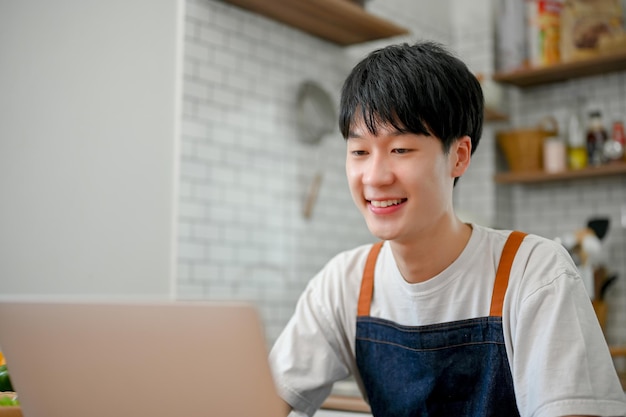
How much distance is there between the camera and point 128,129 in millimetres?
2902

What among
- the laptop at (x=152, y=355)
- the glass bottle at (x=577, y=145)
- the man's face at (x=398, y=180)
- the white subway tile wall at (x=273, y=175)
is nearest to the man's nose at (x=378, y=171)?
the man's face at (x=398, y=180)

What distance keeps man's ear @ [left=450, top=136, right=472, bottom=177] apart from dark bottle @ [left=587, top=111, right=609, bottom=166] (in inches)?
108

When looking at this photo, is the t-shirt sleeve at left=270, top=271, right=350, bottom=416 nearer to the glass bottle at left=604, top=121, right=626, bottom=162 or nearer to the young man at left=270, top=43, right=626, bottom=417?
the young man at left=270, top=43, right=626, bottom=417

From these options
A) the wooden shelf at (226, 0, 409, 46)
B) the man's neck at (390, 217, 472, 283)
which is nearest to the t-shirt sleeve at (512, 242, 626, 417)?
the man's neck at (390, 217, 472, 283)

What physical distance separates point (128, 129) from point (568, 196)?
257 centimetres

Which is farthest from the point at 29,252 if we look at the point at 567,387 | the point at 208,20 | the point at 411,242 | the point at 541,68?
the point at 541,68

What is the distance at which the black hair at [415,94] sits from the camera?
147cm

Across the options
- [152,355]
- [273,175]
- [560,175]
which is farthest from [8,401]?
[560,175]

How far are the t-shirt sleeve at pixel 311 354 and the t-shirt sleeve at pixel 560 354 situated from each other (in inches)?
16.3

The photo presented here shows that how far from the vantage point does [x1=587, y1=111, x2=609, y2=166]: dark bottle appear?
13.4 feet

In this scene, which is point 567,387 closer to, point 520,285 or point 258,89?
point 520,285

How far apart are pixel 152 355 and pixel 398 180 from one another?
1.91ft

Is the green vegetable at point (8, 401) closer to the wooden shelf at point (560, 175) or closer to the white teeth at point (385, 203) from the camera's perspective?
the white teeth at point (385, 203)

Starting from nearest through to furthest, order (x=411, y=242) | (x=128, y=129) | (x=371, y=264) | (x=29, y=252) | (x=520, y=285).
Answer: (x=520, y=285) < (x=411, y=242) < (x=371, y=264) < (x=29, y=252) < (x=128, y=129)
